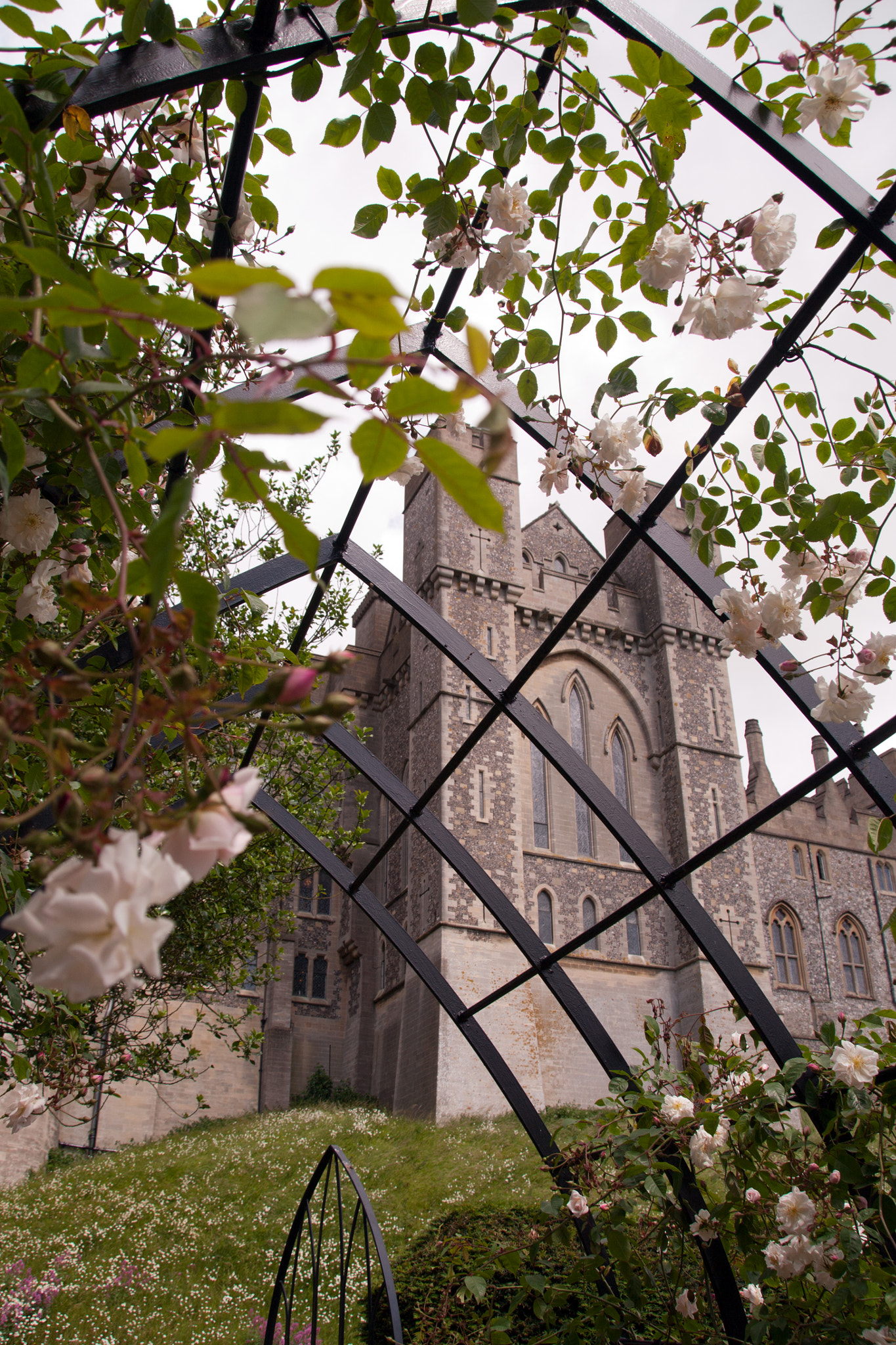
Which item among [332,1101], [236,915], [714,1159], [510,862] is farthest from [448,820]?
[714,1159]

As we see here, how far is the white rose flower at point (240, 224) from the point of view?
176 centimetres

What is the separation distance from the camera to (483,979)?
12820mm

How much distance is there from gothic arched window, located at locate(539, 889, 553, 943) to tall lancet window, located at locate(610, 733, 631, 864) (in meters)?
2.08

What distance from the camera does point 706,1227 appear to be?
2.35m

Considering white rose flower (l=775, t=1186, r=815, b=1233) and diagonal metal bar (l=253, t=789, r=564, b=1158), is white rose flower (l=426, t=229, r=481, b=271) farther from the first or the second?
diagonal metal bar (l=253, t=789, r=564, b=1158)

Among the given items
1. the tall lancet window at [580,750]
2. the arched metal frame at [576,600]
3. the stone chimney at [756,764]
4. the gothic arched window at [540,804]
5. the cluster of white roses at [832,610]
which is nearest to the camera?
the arched metal frame at [576,600]

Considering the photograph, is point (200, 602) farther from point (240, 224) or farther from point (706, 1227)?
point (706, 1227)

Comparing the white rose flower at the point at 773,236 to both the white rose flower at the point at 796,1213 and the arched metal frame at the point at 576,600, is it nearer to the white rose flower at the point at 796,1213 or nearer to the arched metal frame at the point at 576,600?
the arched metal frame at the point at 576,600

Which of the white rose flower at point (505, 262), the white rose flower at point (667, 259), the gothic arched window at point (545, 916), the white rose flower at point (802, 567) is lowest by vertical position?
the white rose flower at point (802, 567)

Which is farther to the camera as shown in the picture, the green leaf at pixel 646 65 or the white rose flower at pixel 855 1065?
the white rose flower at pixel 855 1065

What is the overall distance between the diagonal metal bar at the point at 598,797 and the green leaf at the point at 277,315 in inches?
88.1

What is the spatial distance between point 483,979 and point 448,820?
2.31m

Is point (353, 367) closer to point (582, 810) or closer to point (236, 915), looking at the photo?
point (236, 915)

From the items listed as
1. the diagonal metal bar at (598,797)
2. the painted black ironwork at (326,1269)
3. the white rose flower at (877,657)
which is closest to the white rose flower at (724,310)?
the white rose flower at (877,657)
